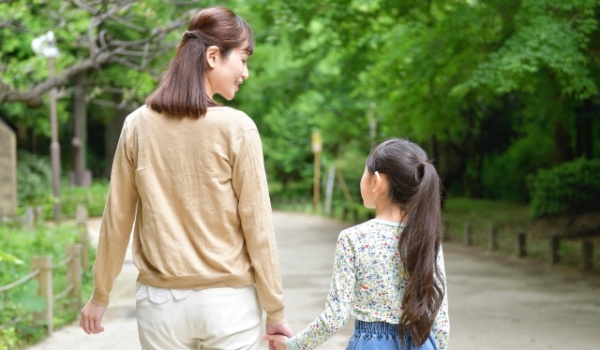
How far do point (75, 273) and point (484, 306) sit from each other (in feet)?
16.7

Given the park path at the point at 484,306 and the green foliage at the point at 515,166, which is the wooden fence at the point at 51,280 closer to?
the park path at the point at 484,306

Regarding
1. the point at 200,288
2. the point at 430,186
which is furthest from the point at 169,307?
the point at 430,186

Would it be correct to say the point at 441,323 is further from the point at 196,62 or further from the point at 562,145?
the point at 562,145

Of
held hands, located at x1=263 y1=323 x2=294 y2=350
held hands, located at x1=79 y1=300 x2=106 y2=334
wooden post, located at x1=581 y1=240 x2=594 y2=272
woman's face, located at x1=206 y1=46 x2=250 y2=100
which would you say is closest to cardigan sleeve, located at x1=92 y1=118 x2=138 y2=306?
held hands, located at x1=79 y1=300 x2=106 y2=334

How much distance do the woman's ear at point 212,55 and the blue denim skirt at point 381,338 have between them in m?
1.12

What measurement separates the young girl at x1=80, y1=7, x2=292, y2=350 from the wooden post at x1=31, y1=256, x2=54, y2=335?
20.9 ft

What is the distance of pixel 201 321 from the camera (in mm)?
2996

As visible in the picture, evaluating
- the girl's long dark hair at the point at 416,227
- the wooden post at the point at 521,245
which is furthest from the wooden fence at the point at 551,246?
the girl's long dark hair at the point at 416,227

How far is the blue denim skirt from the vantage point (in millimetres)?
3418

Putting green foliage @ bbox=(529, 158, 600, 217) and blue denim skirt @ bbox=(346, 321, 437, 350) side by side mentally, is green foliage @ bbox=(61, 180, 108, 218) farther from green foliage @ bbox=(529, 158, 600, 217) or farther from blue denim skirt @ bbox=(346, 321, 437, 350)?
blue denim skirt @ bbox=(346, 321, 437, 350)

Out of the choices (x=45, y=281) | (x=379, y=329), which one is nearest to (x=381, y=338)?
(x=379, y=329)

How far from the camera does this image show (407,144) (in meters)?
3.50

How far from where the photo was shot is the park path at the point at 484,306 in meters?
9.21

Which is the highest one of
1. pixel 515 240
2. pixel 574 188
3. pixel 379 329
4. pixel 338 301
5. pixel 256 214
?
pixel 256 214
